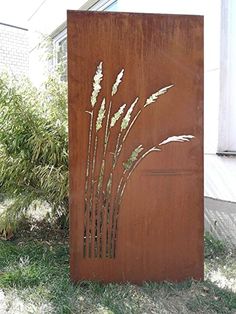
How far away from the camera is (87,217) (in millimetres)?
2422

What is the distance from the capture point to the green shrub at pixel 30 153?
3.23 meters

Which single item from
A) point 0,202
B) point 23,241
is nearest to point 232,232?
point 23,241

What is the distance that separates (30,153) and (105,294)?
160 cm

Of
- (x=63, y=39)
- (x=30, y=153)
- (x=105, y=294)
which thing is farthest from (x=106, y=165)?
(x=63, y=39)

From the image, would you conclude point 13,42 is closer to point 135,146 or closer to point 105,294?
point 135,146

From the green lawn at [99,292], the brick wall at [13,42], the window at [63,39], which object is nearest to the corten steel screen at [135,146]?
the green lawn at [99,292]

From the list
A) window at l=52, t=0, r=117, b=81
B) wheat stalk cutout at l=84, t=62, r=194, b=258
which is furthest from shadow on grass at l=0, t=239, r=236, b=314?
window at l=52, t=0, r=117, b=81

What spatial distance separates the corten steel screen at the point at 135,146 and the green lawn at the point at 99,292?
0.11 meters

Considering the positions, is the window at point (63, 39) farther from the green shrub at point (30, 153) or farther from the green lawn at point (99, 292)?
the green lawn at point (99, 292)

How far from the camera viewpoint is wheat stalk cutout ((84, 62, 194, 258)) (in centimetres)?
238

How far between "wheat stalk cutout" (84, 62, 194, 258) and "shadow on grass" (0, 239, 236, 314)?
0.26 meters

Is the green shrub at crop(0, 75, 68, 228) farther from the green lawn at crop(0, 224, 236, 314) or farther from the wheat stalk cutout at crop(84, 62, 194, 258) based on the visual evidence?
the wheat stalk cutout at crop(84, 62, 194, 258)

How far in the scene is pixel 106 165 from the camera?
2.40m

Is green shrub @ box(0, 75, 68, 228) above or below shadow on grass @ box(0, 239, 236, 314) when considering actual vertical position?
above
